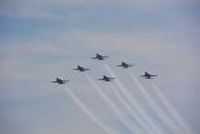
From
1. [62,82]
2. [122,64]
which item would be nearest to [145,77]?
[122,64]

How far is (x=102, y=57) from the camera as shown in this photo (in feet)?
47.1

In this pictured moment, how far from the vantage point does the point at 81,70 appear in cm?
1453

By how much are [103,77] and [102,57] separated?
44cm

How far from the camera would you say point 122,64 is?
1448 centimetres

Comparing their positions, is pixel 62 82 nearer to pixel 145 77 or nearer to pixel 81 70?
pixel 81 70

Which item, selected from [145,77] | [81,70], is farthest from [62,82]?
[145,77]

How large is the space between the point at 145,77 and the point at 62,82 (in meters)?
1.47

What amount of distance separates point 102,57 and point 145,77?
0.85 m

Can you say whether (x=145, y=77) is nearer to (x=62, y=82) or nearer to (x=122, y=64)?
(x=122, y=64)

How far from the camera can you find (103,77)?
1463 cm

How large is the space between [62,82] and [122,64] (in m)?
1.11

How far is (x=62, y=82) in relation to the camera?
14.6 metres

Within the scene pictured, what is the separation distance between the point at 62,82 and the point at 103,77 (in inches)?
29.0

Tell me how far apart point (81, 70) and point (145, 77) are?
1.14m
